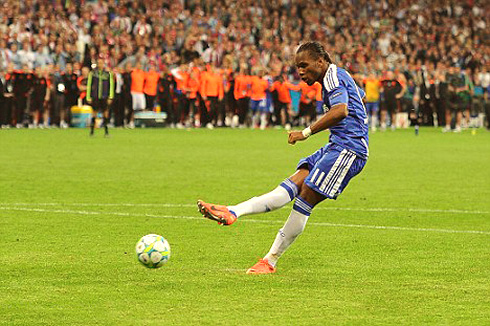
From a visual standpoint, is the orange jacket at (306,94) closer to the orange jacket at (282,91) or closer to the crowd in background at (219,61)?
the crowd in background at (219,61)

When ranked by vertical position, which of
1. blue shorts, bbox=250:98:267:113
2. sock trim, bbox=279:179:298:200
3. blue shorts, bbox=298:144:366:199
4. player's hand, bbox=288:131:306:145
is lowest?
blue shorts, bbox=250:98:267:113

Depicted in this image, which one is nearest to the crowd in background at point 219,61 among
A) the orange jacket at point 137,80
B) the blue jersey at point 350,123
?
the orange jacket at point 137,80

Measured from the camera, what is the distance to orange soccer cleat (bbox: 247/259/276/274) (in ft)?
26.9

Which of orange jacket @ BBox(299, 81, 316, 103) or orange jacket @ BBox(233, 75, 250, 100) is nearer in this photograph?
orange jacket @ BBox(233, 75, 250, 100)

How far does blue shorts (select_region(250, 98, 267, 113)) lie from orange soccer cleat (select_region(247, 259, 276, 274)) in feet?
96.2

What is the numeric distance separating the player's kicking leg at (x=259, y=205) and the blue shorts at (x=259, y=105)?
29060 millimetres

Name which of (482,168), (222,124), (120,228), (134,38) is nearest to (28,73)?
(134,38)

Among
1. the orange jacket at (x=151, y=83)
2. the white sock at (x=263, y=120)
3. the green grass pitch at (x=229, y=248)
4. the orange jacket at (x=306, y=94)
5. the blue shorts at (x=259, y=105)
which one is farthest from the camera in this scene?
the orange jacket at (x=306, y=94)

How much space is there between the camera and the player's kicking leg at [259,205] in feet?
25.8

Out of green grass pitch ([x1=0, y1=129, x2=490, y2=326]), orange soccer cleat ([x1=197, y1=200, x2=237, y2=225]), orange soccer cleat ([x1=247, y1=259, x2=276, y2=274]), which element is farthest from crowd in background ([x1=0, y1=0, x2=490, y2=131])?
orange soccer cleat ([x1=197, y1=200, x2=237, y2=225])

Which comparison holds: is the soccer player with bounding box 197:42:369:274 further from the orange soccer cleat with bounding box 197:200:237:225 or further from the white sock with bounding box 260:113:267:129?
the white sock with bounding box 260:113:267:129

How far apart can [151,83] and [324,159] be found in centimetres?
2792

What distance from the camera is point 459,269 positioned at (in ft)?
28.0

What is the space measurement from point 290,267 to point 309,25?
35.5 meters
